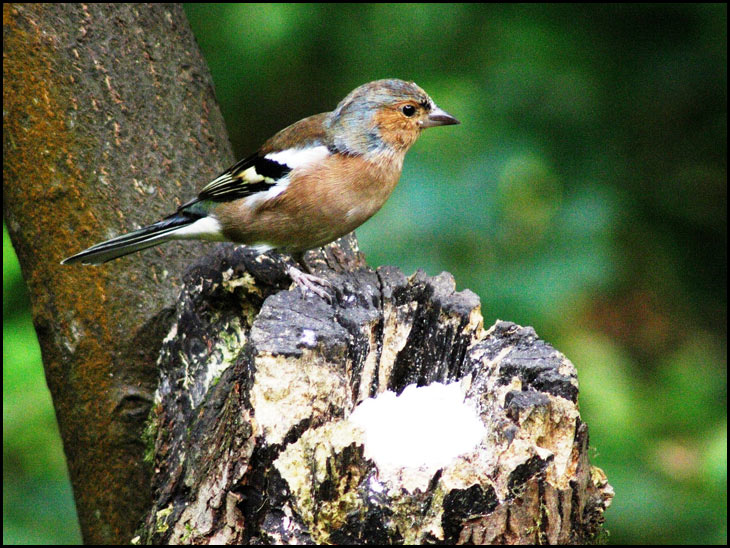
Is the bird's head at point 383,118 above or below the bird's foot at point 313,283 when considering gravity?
above

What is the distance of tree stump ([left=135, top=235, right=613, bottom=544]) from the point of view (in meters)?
1.89

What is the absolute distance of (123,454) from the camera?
3.01 meters

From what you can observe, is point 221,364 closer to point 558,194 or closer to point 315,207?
point 315,207

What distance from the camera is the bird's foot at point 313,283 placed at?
8.45 feet

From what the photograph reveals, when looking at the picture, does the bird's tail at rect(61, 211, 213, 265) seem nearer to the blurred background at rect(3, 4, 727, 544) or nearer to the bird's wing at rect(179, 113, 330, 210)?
the bird's wing at rect(179, 113, 330, 210)

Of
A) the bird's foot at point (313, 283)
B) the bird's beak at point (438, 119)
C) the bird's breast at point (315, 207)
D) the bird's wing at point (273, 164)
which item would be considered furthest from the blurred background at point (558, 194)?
the bird's foot at point (313, 283)

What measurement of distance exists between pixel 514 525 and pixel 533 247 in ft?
7.07

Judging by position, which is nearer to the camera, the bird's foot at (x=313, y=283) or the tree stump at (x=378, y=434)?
the tree stump at (x=378, y=434)

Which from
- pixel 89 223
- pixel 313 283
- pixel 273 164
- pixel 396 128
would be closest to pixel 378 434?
pixel 313 283

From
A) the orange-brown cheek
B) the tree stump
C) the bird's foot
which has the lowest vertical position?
the tree stump

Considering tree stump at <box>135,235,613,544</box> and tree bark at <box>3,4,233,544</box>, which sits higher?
tree bark at <box>3,4,233,544</box>

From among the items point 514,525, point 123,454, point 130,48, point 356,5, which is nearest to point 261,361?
point 514,525

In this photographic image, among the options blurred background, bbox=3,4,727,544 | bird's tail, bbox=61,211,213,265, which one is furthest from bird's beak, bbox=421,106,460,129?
bird's tail, bbox=61,211,213,265

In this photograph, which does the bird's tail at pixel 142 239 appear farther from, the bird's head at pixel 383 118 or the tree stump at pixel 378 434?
the bird's head at pixel 383 118
